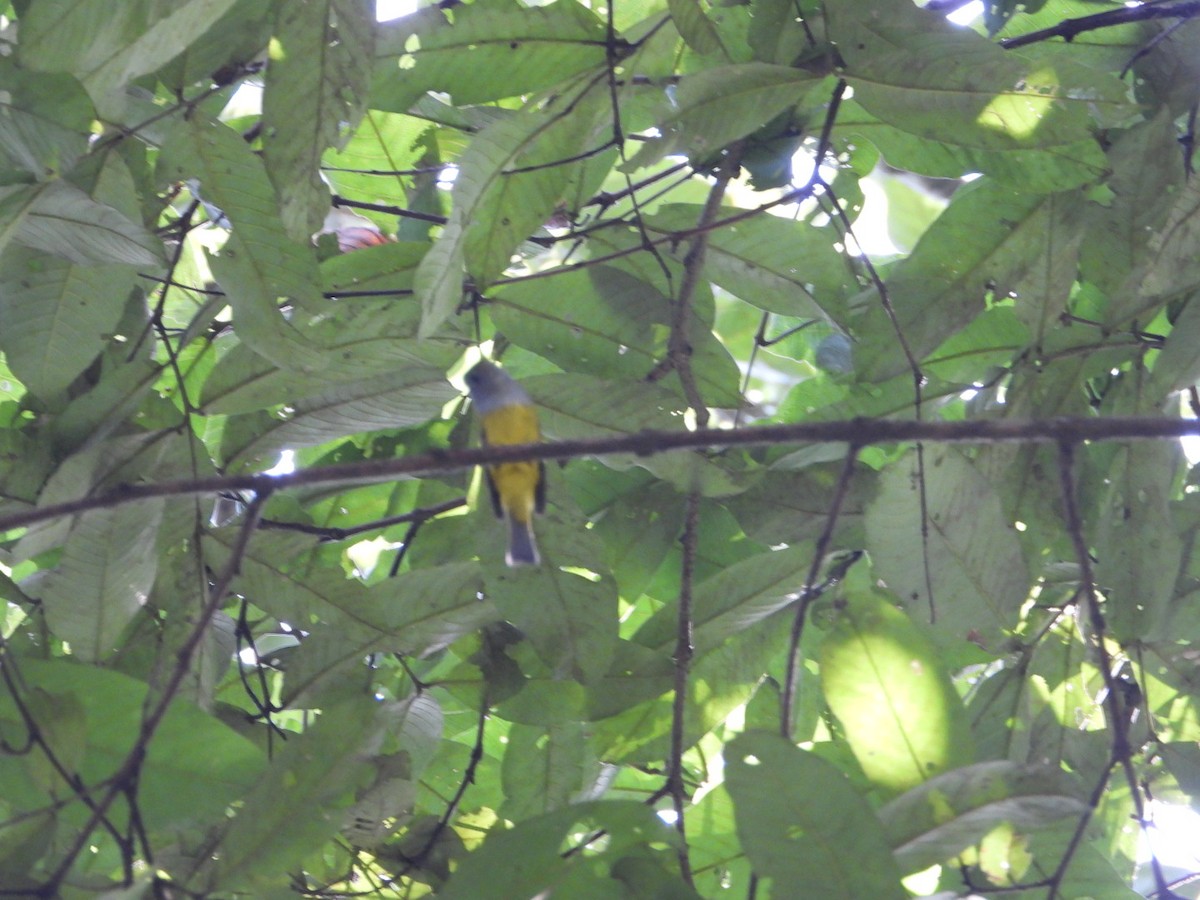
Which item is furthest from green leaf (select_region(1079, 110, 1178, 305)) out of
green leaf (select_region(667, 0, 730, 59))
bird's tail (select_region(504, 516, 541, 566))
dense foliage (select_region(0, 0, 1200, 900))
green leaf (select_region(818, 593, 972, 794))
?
bird's tail (select_region(504, 516, 541, 566))

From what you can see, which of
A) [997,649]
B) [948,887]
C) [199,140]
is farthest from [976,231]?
[199,140]

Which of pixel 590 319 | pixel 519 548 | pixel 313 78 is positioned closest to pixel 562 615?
pixel 519 548

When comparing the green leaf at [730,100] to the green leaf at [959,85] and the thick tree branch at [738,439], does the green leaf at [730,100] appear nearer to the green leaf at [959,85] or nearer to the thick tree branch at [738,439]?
the green leaf at [959,85]

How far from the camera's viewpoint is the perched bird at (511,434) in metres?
2.14

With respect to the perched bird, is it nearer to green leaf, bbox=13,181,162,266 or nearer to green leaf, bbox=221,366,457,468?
green leaf, bbox=221,366,457,468

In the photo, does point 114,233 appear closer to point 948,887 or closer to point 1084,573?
point 1084,573

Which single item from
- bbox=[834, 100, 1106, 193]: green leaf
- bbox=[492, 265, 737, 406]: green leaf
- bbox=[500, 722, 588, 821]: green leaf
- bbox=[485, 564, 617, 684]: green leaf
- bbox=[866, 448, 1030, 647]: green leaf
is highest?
bbox=[834, 100, 1106, 193]: green leaf

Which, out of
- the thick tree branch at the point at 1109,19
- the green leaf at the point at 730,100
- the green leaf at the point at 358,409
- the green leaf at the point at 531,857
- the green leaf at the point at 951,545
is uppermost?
the thick tree branch at the point at 1109,19

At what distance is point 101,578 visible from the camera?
80.7 inches

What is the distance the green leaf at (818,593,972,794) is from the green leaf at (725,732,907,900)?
24 centimetres

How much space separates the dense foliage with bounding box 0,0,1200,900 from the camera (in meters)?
1.62

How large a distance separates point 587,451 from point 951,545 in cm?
89

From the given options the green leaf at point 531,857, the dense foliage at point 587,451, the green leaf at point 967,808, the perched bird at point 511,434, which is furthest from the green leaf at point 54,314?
the green leaf at point 967,808

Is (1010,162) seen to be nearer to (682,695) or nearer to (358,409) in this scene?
(682,695)
